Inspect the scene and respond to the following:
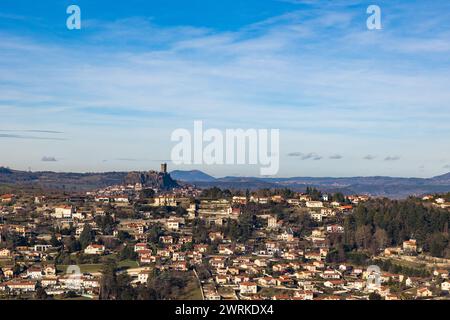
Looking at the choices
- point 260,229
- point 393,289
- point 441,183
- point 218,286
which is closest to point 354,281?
point 393,289

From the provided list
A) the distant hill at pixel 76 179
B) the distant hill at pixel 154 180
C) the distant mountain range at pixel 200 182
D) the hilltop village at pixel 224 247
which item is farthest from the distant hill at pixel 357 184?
the hilltop village at pixel 224 247

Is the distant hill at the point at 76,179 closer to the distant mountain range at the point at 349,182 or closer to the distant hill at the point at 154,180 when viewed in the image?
the distant hill at the point at 154,180

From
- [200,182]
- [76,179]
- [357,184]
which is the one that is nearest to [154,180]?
[76,179]

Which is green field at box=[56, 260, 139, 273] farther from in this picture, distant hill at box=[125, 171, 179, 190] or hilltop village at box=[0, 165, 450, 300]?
distant hill at box=[125, 171, 179, 190]

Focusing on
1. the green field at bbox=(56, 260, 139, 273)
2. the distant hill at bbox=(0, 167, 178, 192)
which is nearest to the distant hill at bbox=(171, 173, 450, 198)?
the distant hill at bbox=(0, 167, 178, 192)

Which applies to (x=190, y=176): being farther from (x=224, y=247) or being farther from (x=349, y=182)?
(x=224, y=247)

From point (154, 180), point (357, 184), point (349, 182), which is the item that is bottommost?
point (357, 184)
